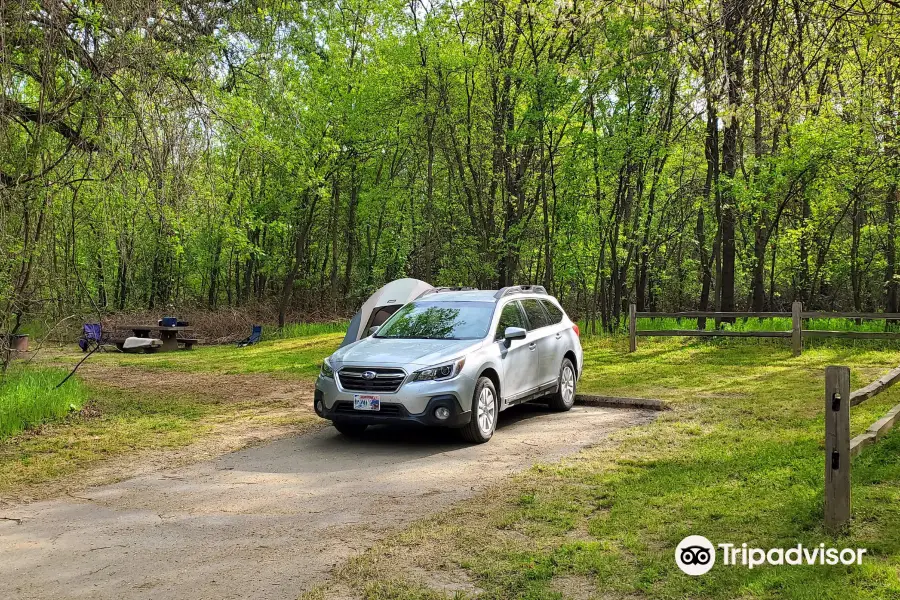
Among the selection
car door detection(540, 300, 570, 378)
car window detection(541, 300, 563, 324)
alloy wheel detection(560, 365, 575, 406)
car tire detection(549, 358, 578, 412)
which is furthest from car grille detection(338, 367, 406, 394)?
car window detection(541, 300, 563, 324)

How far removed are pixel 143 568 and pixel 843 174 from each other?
1941cm

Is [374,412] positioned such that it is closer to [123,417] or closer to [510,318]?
[510,318]

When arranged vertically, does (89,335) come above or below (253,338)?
above

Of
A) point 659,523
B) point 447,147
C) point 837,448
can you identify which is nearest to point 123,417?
point 659,523

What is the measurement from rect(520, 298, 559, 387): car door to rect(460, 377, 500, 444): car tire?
1336 millimetres

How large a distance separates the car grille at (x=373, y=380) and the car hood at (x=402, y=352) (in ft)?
0.23

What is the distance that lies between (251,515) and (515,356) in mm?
4455

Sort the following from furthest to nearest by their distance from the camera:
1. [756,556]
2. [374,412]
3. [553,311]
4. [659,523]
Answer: [553,311] → [374,412] → [659,523] → [756,556]

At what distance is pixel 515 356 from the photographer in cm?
946

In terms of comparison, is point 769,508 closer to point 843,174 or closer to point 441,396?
point 441,396

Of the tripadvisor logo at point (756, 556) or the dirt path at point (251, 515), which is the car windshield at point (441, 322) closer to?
the dirt path at point (251, 515)

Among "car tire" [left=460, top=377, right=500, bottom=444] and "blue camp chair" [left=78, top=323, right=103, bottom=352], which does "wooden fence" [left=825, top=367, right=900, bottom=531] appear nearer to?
"car tire" [left=460, top=377, right=500, bottom=444]

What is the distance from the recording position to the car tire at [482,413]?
8.35 m

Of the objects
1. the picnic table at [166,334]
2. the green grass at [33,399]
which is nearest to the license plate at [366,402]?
the green grass at [33,399]
